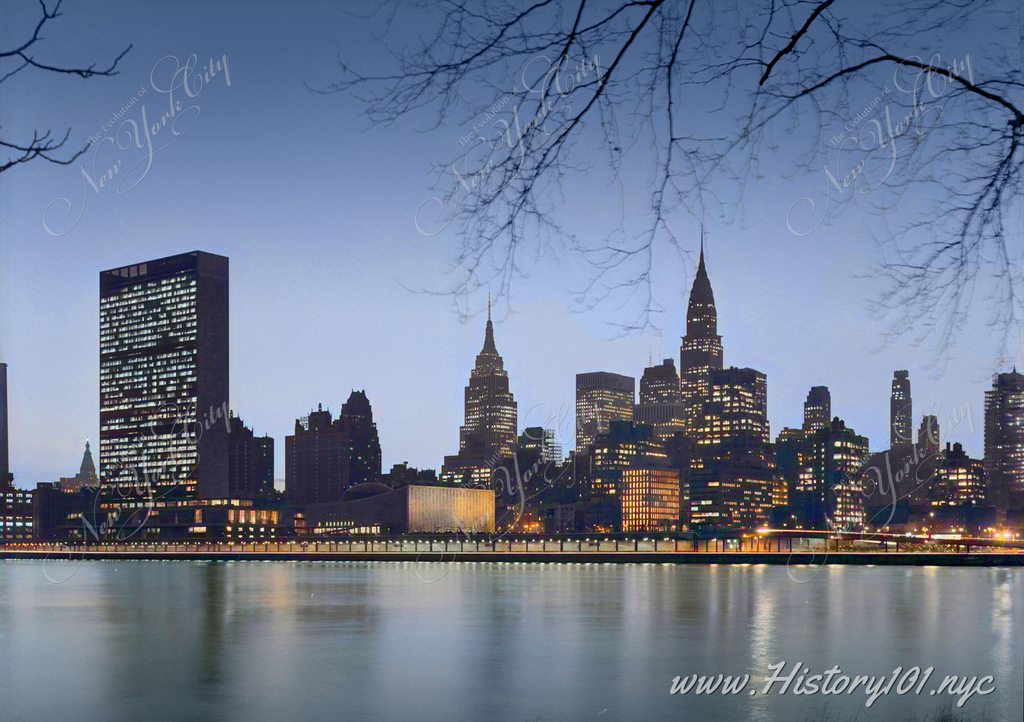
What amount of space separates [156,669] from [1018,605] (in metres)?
57.4

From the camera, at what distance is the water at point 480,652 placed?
29047 mm

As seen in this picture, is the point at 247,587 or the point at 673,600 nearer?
the point at 673,600

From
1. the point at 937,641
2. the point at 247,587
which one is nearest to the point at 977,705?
the point at 937,641

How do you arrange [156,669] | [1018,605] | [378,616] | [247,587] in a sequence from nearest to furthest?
[156,669] < [378,616] < [1018,605] < [247,587]

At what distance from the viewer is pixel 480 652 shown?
43.9 metres

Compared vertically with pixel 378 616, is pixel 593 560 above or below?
below

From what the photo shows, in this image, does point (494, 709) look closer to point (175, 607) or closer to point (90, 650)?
point (90, 650)

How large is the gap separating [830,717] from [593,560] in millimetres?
158905

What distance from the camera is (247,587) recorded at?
103m

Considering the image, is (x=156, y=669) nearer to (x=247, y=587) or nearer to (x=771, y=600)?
(x=771, y=600)

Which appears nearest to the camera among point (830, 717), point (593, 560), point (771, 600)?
point (830, 717)

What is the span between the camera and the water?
2905 cm

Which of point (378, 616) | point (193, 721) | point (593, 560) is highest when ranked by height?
point (193, 721)

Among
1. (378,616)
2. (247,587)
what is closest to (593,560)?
(247,587)
